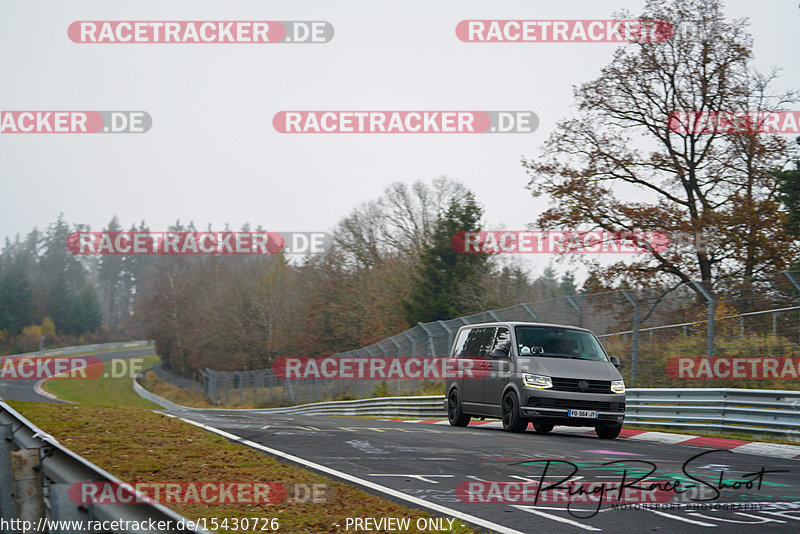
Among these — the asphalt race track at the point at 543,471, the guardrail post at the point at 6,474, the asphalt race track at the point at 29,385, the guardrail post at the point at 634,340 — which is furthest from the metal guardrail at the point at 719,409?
the asphalt race track at the point at 29,385

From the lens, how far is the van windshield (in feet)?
45.5

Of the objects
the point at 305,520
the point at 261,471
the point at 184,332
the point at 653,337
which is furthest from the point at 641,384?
the point at 184,332

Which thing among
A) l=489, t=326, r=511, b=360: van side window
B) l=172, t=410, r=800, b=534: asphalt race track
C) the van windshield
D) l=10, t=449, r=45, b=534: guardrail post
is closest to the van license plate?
l=172, t=410, r=800, b=534: asphalt race track

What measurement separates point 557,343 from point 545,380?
3.86ft

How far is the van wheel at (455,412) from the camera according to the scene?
53.2 ft

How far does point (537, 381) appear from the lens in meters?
13.1

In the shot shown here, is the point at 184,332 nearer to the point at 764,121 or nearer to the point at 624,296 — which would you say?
the point at 764,121

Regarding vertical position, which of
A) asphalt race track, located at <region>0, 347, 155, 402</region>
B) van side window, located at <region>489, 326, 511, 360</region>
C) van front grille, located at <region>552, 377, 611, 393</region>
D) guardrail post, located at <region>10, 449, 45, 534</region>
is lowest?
asphalt race track, located at <region>0, 347, 155, 402</region>

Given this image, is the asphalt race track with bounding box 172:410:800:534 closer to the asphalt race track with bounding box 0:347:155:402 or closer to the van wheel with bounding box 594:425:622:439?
the van wheel with bounding box 594:425:622:439

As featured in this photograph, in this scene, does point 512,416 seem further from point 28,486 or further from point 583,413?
point 28,486

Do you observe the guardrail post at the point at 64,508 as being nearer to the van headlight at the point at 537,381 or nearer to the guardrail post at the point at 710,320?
the van headlight at the point at 537,381

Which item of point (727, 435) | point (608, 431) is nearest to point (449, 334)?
point (608, 431)

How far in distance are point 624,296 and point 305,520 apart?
12194 mm

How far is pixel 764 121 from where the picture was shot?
89.9 feet
